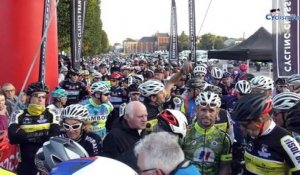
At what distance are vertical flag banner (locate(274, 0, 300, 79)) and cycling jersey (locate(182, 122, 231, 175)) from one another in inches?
175

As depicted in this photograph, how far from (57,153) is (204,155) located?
190 centimetres

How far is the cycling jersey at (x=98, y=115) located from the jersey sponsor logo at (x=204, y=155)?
9.84 feet

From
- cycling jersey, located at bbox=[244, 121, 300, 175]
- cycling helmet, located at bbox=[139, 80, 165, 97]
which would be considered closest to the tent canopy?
cycling helmet, located at bbox=[139, 80, 165, 97]

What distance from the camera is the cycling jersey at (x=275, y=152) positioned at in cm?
335

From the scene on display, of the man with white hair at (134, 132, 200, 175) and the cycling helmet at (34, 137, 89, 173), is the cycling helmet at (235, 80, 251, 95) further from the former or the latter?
the man with white hair at (134, 132, 200, 175)

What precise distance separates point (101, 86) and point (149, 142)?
5.30 metres

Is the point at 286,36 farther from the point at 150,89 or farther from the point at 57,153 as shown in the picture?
the point at 57,153

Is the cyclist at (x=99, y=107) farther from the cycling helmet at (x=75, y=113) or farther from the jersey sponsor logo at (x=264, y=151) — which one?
the jersey sponsor logo at (x=264, y=151)

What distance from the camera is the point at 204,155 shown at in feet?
14.3

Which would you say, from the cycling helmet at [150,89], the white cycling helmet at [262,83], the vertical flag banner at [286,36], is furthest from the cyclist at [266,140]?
the vertical flag banner at [286,36]

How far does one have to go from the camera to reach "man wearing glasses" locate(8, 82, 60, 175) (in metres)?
5.41

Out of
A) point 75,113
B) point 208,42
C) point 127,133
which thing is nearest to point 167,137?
point 127,133

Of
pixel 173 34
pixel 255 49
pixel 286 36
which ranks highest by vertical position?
pixel 173 34

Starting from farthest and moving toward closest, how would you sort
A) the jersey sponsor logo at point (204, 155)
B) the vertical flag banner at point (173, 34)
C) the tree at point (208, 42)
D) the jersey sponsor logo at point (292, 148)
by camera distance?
the tree at point (208, 42), the vertical flag banner at point (173, 34), the jersey sponsor logo at point (204, 155), the jersey sponsor logo at point (292, 148)
